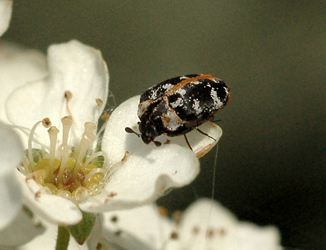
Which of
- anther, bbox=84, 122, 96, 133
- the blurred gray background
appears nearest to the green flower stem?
anther, bbox=84, 122, 96, 133

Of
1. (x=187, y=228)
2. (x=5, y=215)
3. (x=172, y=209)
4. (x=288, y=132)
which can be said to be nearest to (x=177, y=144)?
(x=5, y=215)

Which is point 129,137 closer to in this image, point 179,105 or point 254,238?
point 179,105

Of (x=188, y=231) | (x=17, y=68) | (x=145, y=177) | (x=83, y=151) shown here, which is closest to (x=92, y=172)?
(x=83, y=151)

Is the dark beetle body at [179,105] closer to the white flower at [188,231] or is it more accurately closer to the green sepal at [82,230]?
the green sepal at [82,230]

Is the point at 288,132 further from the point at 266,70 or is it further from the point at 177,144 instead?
the point at 177,144

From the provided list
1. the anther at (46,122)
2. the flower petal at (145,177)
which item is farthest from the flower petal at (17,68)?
the flower petal at (145,177)
